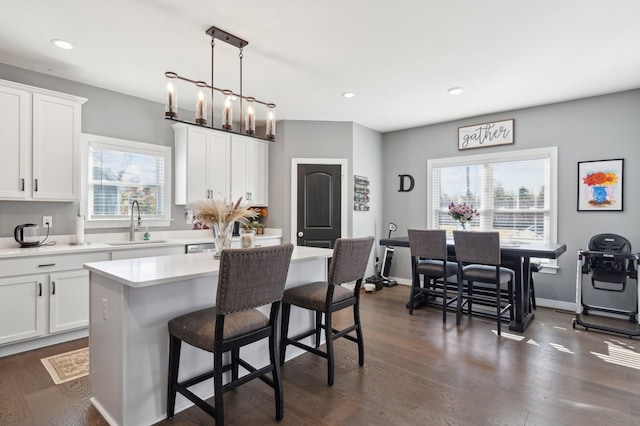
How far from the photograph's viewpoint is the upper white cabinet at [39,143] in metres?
3.14

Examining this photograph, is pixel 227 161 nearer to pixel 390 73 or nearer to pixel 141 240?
pixel 141 240

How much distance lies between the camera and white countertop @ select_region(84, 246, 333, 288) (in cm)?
183

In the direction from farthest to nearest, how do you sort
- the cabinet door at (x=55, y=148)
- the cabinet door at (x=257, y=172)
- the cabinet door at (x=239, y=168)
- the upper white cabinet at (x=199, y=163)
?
1. the cabinet door at (x=257, y=172)
2. the cabinet door at (x=239, y=168)
3. the upper white cabinet at (x=199, y=163)
4. the cabinet door at (x=55, y=148)

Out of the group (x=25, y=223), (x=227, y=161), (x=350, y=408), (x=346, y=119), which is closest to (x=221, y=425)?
(x=350, y=408)

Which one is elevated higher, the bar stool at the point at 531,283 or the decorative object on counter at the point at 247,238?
the decorative object on counter at the point at 247,238

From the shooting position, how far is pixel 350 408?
7.15ft

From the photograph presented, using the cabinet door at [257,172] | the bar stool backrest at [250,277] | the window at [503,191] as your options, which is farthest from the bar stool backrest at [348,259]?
the window at [503,191]

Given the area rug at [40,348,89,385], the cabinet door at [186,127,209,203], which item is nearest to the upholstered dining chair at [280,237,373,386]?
the area rug at [40,348,89,385]

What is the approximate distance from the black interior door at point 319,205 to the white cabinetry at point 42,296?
2726 millimetres

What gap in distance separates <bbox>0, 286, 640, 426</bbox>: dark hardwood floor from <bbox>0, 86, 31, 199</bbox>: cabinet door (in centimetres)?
152

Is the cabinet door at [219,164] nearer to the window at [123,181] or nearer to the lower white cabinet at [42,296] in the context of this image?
the window at [123,181]

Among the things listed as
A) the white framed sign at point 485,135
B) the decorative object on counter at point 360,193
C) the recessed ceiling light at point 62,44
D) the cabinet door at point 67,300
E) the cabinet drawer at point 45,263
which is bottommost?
the cabinet door at point 67,300

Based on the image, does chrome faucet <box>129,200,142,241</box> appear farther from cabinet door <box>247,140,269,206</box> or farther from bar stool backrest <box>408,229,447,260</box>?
bar stool backrest <box>408,229,447,260</box>

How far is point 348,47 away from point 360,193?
2795 mm
